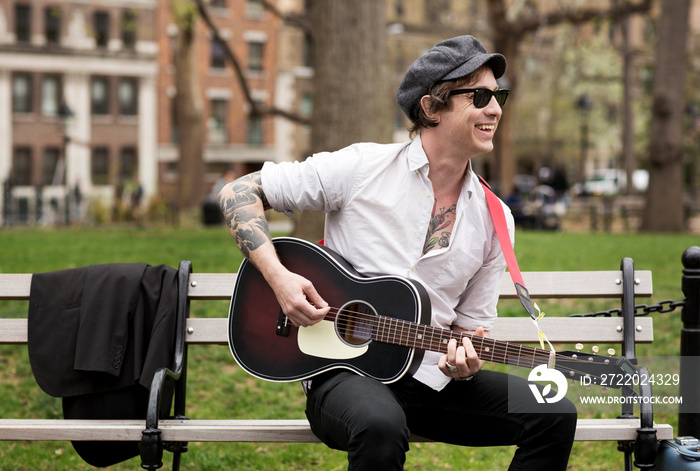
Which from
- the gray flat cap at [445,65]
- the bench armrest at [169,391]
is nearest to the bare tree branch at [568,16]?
the gray flat cap at [445,65]

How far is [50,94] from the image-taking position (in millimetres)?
44344

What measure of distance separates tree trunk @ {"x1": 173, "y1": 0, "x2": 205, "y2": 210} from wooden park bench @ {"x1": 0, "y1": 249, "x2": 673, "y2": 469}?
81.3 feet

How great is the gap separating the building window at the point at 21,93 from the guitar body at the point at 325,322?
43705 mm

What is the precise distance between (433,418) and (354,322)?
0.50 meters

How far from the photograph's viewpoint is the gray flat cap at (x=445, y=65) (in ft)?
10.7

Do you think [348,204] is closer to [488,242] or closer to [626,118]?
[488,242]

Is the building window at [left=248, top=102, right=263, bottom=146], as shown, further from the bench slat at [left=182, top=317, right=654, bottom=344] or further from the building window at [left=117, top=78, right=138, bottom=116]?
the bench slat at [left=182, top=317, right=654, bottom=344]

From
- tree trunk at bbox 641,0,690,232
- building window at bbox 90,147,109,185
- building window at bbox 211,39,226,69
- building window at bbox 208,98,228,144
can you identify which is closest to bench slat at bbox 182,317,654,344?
tree trunk at bbox 641,0,690,232

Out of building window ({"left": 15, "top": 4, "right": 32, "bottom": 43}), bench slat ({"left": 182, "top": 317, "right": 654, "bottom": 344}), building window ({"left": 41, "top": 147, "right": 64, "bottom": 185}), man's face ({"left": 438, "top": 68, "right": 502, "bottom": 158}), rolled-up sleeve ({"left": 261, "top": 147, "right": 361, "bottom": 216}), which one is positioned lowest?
building window ({"left": 41, "top": 147, "right": 64, "bottom": 185})

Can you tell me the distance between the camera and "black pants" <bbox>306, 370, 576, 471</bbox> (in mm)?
2863

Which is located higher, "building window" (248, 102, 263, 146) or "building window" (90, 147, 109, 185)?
"building window" (248, 102, 263, 146)

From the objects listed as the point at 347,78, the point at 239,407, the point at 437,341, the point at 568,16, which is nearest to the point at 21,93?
the point at 568,16

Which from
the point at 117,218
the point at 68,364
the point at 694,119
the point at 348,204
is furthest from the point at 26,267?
the point at 694,119

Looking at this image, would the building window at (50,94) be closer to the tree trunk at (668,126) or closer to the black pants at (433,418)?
the tree trunk at (668,126)
